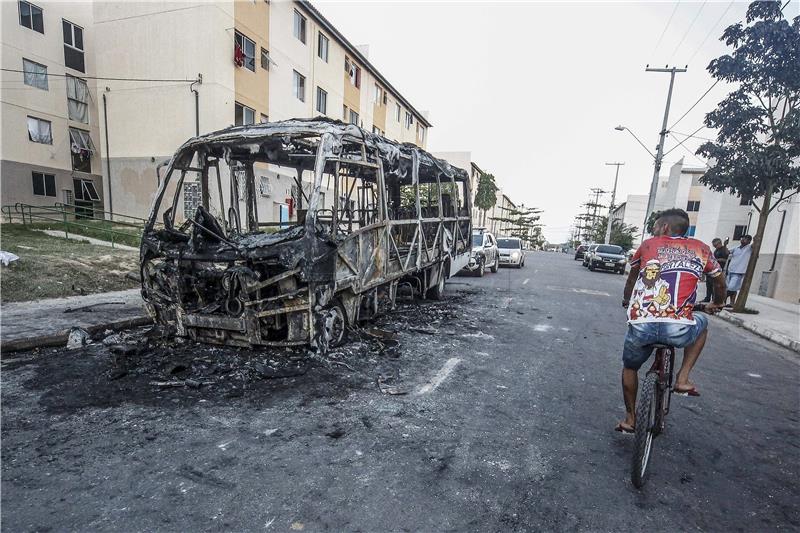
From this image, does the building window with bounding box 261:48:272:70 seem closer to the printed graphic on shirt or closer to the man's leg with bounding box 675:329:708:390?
the printed graphic on shirt

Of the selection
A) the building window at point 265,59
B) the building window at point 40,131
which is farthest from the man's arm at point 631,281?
the building window at point 40,131

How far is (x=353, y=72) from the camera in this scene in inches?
1021

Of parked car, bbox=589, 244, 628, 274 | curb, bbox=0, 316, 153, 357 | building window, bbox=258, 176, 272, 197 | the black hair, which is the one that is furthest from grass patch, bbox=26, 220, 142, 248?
parked car, bbox=589, 244, 628, 274

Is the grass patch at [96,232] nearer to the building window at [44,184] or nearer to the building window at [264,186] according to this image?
the building window at [264,186]

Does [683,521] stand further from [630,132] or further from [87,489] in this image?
[630,132]

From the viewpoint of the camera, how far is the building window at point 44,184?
19359mm

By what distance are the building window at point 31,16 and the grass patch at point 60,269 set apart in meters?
14.3

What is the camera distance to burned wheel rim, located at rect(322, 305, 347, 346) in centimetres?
476

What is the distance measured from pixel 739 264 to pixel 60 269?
1574 cm

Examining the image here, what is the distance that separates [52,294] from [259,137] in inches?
222

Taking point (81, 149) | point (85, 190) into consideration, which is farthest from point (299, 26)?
point (85, 190)

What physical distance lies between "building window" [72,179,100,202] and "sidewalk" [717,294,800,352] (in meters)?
28.2

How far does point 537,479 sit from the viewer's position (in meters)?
2.68

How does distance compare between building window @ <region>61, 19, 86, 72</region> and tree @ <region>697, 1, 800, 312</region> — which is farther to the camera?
building window @ <region>61, 19, 86, 72</region>
